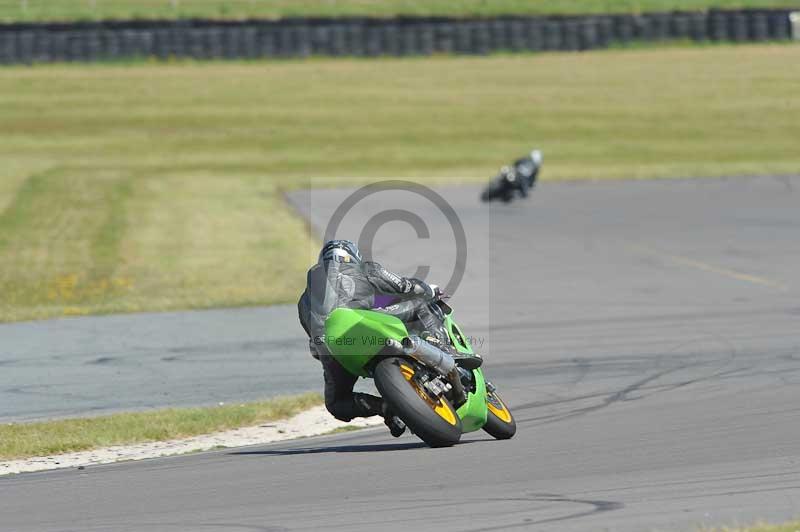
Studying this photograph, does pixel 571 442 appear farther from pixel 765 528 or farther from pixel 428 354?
pixel 765 528

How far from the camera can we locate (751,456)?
8.23m

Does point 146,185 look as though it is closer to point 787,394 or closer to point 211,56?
point 211,56

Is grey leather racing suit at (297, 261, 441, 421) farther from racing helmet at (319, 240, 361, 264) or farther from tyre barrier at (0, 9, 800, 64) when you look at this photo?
tyre barrier at (0, 9, 800, 64)

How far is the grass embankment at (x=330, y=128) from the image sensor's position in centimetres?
2873

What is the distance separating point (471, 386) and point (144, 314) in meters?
8.51

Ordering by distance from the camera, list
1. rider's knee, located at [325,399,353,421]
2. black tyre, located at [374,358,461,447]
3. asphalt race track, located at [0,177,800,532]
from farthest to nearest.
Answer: rider's knee, located at [325,399,353,421] → black tyre, located at [374,358,461,447] → asphalt race track, located at [0,177,800,532]

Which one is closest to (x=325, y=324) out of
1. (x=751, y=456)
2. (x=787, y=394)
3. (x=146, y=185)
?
(x=751, y=456)

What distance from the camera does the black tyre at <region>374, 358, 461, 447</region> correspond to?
840cm

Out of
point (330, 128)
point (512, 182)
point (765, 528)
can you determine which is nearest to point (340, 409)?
point (765, 528)

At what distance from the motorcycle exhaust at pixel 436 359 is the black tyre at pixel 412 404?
0.32ft

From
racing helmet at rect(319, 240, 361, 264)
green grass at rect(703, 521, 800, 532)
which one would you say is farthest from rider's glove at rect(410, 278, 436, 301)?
green grass at rect(703, 521, 800, 532)

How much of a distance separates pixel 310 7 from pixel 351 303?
131 feet

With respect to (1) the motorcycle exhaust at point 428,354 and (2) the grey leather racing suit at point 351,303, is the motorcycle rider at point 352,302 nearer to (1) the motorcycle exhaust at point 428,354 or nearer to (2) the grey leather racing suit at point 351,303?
(2) the grey leather racing suit at point 351,303

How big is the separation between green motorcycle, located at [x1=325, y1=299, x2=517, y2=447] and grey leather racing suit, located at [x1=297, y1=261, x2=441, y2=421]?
0.17 meters
